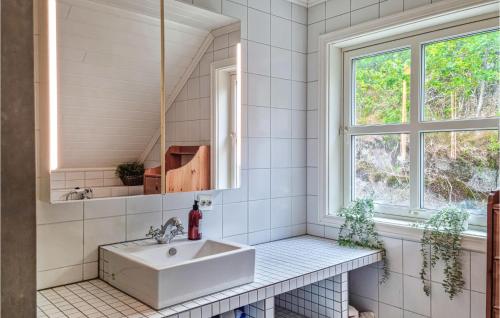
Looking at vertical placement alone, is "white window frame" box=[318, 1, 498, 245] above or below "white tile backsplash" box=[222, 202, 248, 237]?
above

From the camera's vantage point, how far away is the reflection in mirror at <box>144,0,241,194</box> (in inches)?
75.1

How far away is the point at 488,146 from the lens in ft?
6.41

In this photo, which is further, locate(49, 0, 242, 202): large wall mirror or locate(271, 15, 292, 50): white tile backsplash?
locate(271, 15, 292, 50): white tile backsplash

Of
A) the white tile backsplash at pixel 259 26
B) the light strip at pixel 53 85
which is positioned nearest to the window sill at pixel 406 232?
the white tile backsplash at pixel 259 26

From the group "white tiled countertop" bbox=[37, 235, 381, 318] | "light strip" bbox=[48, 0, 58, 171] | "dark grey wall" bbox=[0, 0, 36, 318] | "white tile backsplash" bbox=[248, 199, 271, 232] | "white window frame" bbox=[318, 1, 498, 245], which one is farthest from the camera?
"white tile backsplash" bbox=[248, 199, 271, 232]

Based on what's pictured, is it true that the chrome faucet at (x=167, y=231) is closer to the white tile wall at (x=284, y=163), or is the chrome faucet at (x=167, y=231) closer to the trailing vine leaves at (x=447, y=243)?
the white tile wall at (x=284, y=163)

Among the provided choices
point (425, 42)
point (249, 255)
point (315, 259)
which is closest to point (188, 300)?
point (249, 255)

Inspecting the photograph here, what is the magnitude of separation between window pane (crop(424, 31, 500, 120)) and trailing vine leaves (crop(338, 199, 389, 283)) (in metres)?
0.60

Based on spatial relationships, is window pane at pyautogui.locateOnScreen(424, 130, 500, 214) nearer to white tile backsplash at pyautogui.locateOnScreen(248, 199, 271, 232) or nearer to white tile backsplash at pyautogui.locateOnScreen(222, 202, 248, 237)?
white tile backsplash at pyautogui.locateOnScreen(248, 199, 271, 232)

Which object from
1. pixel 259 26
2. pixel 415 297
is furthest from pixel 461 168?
pixel 259 26

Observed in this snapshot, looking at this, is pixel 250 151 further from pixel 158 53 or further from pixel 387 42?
pixel 387 42

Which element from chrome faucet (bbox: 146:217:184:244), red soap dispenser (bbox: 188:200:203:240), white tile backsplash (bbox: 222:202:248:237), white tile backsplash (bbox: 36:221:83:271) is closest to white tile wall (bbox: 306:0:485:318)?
white tile backsplash (bbox: 222:202:248:237)

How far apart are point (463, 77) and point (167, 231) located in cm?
166

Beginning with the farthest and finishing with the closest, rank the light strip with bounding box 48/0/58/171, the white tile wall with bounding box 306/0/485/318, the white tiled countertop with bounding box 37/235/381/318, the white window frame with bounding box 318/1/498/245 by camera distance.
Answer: the white window frame with bounding box 318/1/498/245
the white tile wall with bounding box 306/0/485/318
the light strip with bounding box 48/0/58/171
the white tiled countertop with bounding box 37/235/381/318
